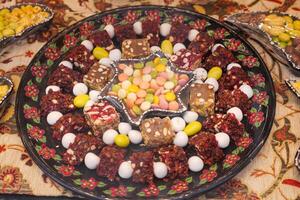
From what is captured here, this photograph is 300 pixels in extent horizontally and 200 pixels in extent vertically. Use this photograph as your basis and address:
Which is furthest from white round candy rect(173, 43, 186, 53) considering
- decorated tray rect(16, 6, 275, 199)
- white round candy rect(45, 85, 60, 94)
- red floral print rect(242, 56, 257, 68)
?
white round candy rect(45, 85, 60, 94)

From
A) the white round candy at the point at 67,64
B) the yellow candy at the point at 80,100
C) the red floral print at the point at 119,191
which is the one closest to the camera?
the red floral print at the point at 119,191

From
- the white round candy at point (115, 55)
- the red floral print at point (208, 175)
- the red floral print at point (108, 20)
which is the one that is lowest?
the red floral print at point (208, 175)

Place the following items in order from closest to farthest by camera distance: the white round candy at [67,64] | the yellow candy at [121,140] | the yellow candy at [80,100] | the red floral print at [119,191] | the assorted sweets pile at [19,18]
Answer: the red floral print at [119,191], the yellow candy at [121,140], the yellow candy at [80,100], the white round candy at [67,64], the assorted sweets pile at [19,18]

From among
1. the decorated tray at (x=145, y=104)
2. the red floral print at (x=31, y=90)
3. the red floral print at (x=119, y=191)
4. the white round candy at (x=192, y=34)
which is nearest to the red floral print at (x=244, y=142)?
the decorated tray at (x=145, y=104)

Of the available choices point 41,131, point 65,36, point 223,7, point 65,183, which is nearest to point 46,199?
point 65,183

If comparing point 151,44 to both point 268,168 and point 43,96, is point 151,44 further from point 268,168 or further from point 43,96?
point 268,168

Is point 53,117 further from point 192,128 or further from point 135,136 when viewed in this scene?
point 192,128

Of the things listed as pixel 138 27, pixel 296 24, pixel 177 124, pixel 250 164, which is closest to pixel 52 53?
pixel 138 27

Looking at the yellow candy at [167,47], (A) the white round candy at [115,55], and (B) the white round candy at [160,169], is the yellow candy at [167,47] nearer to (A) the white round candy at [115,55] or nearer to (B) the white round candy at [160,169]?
(A) the white round candy at [115,55]
